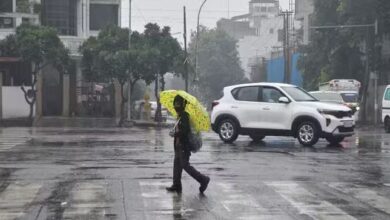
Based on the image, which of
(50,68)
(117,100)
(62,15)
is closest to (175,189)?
(117,100)

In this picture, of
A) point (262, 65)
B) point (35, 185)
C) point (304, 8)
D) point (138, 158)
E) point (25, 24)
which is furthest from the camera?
point (262, 65)

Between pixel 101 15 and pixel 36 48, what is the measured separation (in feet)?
45.2

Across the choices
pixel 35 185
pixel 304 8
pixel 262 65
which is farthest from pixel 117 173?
pixel 262 65

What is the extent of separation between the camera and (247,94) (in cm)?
2106

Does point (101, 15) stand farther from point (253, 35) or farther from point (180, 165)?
point (253, 35)

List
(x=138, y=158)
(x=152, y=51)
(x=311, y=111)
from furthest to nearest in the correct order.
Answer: (x=152, y=51) → (x=311, y=111) → (x=138, y=158)

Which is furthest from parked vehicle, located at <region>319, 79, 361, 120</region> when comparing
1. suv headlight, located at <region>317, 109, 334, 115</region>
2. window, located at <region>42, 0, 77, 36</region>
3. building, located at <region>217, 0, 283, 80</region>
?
building, located at <region>217, 0, 283, 80</region>

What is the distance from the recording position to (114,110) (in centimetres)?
4441

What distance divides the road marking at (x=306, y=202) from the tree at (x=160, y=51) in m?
25.7

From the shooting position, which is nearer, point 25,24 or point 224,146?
point 224,146

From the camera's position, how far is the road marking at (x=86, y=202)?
8922 mm

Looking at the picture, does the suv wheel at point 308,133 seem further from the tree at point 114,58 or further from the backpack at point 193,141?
the tree at point 114,58

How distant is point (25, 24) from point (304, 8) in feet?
128

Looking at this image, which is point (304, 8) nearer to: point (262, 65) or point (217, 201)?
point (262, 65)
